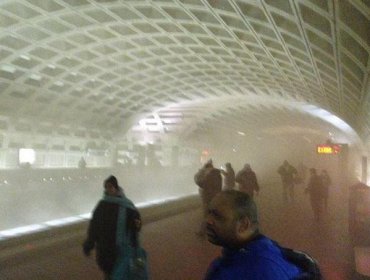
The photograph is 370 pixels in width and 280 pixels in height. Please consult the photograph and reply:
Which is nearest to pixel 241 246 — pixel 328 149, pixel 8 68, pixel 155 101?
pixel 8 68

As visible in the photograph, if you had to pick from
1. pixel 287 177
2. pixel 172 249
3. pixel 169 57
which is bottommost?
pixel 172 249

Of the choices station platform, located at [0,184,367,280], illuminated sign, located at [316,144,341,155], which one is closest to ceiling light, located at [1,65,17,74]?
station platform, located at [0,184,367,280]

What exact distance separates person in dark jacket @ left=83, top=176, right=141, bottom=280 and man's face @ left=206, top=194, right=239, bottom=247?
280 cm

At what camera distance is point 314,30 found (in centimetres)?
996

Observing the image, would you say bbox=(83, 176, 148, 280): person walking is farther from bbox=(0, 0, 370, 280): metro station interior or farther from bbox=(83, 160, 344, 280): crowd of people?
bbox=(0, 0, 370, 280): metro station interior

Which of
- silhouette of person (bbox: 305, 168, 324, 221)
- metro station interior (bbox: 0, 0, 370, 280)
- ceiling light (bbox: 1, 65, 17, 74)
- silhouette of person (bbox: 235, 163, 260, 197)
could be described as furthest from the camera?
ceiling light (bbox: 1, 65, 17, 74)

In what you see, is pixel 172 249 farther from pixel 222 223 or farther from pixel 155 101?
pixel 155 101

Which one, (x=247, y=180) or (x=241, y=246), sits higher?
(x=241, y=246)

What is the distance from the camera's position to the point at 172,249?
8703 mm

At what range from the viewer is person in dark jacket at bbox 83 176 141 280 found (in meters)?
4.68

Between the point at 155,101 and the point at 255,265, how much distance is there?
993 inches

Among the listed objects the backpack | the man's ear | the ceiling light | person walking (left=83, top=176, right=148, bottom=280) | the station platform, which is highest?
the ceiling light

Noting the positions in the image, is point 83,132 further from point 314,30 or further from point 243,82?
point 314,30

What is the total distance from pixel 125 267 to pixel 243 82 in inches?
707
